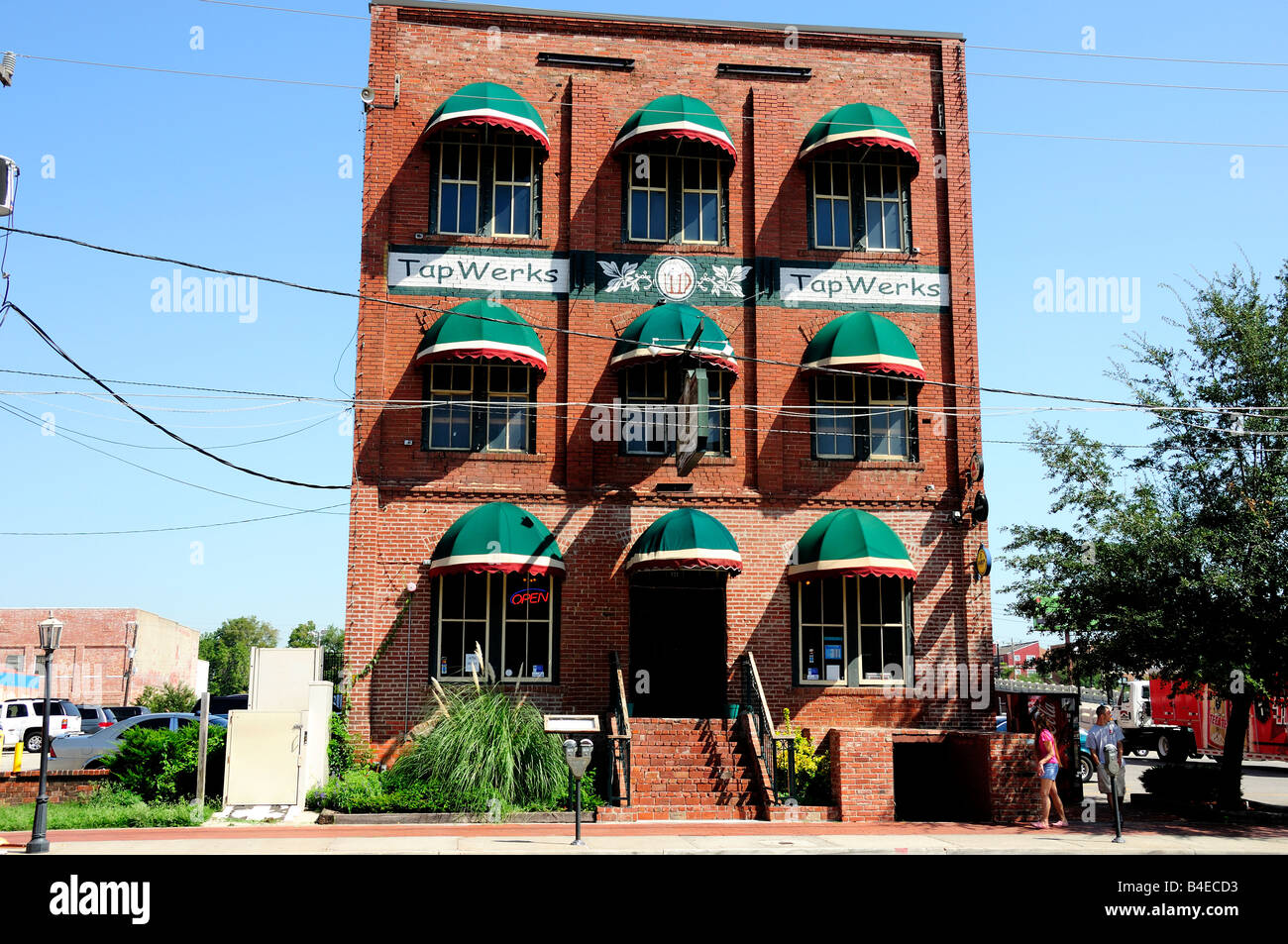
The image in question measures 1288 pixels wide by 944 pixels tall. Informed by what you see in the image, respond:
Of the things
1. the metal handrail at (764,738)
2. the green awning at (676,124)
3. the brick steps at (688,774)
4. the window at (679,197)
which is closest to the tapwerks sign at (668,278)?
the window at (679,197)

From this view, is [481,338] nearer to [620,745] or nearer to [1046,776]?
[620,745]

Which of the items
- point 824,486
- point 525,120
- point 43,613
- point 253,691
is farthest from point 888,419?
point 43,613

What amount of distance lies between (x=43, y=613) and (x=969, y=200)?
5326cm

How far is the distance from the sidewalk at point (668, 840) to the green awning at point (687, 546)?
453cm

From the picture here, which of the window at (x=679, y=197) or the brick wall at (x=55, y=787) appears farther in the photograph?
the window at (x=679, y=197)

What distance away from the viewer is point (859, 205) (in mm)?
22609

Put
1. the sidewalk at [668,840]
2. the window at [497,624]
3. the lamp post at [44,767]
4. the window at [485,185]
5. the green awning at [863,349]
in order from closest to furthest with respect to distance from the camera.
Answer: the lamp post at [44,767]
the sidewalk at [668,840]
the window at [497,624]
the green awning at [863,349]
the window at [485,185]

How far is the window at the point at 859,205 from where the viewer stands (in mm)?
22453

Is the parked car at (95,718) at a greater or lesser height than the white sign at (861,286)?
lesser

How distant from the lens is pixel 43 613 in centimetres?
5706

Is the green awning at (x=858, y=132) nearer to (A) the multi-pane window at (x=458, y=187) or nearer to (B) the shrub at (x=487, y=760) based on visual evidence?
(A) the multi-pane window at (x=458, y=187)
